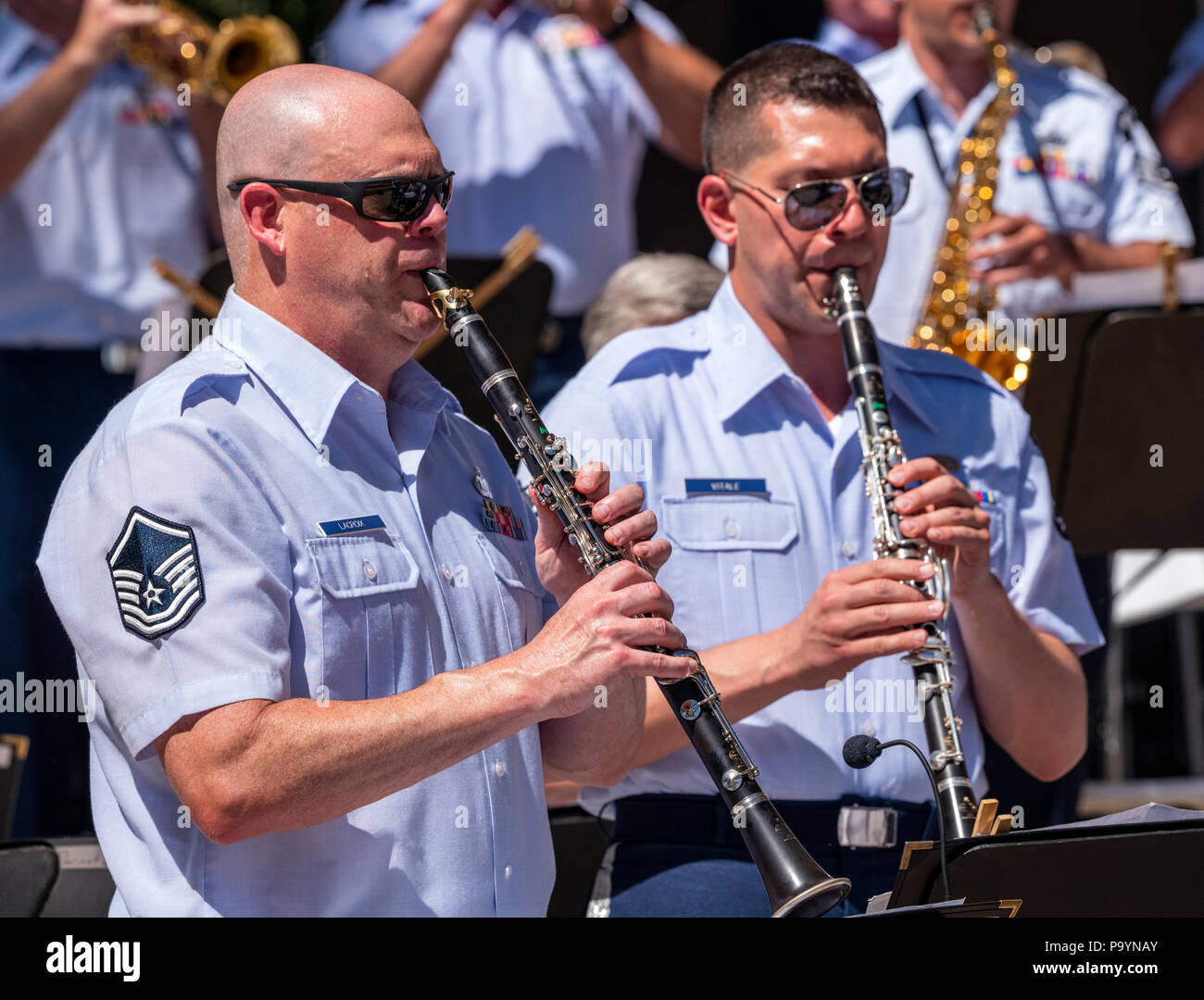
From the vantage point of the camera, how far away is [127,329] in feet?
15.9

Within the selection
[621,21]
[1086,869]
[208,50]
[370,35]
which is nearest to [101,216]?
[208,50]

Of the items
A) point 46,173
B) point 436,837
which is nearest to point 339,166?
point 436,837

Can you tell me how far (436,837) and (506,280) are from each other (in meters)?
1.86

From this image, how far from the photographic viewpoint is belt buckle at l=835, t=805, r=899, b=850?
2900 mm

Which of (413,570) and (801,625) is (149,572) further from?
(801,625)

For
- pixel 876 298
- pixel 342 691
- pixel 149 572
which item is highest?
pixel 876 298

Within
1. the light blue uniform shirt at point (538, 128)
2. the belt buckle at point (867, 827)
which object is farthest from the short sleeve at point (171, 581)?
the light blue uniform shirt at point (538, 128)

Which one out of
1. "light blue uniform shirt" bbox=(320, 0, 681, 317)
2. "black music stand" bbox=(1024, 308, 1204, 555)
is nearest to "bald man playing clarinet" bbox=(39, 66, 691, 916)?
"black music stand" bbox=(1024, 308, 1204, 555)

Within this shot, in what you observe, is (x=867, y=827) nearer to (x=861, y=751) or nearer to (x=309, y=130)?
(x=861, y=751)

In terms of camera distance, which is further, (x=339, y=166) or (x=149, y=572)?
(x=339, y=166)

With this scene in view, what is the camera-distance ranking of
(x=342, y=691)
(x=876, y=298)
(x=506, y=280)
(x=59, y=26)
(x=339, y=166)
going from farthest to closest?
(x=59, y=26) < (x=876, y=298) < (x=506, y=280) < (x=339, y=166) < (x=342, y=691)

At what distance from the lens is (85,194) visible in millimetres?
4953

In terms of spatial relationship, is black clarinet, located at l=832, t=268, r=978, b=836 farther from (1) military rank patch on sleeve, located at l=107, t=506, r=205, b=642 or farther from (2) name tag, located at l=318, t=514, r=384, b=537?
(1) military rank patch on sleeve, located at l=107, t=506, r=205, b=642

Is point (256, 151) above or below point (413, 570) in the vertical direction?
above
